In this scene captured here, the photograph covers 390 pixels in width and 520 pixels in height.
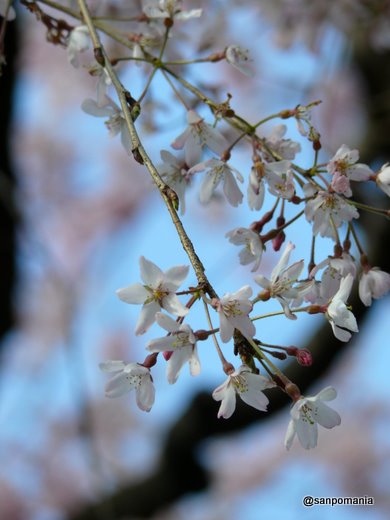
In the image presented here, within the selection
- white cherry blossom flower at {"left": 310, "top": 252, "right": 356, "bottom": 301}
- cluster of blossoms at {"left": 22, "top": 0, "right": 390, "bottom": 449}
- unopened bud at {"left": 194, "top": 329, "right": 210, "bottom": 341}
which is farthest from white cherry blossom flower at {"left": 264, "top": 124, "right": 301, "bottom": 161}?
unopened bud at {"left": 194, "top": 329, "right": 210, "bottom": 341}

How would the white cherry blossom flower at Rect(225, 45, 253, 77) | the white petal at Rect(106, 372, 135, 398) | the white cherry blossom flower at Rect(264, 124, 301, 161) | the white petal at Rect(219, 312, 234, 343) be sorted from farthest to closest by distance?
the white cherry blossom flower at Rect(225, 45, 253, 77) → the white cherry blossom flower at Rect(264, 124, 301, 161) → the white petal at Rect(106, 372, 135, 398) → the white petal at Rect(219, 312, 234, 343)

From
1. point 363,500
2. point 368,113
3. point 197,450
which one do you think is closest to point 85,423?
point 363,500

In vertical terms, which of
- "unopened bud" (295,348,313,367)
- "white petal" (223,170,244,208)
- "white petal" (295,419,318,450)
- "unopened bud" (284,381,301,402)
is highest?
"white petal" (223,170,244,208)

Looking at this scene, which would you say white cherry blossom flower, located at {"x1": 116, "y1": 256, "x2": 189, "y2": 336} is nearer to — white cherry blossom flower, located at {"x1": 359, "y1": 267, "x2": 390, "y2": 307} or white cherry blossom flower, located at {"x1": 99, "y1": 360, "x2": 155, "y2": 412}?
white cherry blossom flower, located at {"x1": 99, "y1": 360, "x2": 155, "y2": 412}

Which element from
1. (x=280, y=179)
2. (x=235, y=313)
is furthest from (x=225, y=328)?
(x=280, y=179)

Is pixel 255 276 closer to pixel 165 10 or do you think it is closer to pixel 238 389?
pixel 238 389

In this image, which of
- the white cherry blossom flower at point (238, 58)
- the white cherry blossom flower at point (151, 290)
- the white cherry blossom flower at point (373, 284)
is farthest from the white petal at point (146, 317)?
the white cherry blossom flower at point (238, 58)

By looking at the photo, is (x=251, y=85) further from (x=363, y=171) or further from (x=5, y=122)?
(x=363, y=171)
